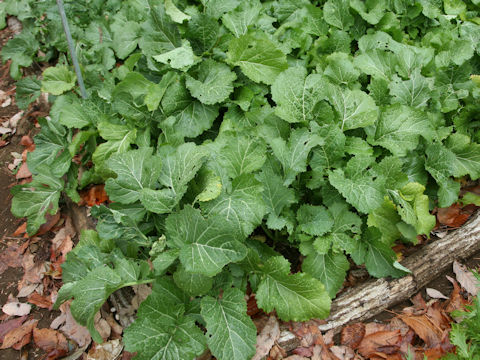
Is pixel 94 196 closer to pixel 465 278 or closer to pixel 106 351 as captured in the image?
pixel 106 351

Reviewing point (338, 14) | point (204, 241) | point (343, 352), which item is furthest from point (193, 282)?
point (338, 14)

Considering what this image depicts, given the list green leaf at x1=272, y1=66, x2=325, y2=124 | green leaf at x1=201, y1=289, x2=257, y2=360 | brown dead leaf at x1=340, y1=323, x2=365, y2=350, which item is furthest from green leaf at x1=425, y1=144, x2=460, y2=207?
green leaf at x1=201, y1=289, x2=257, y2=360

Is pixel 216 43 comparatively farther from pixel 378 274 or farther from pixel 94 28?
pixel 378 274

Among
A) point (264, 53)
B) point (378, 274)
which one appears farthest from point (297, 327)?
point (264, 53)

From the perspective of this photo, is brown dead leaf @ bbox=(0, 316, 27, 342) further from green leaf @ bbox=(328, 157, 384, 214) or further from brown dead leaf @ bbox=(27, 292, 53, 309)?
green leaf @ bbox=(328, 157, 384, 214)

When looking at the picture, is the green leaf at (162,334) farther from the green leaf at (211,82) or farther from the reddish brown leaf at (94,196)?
the green leaf at (211,82)

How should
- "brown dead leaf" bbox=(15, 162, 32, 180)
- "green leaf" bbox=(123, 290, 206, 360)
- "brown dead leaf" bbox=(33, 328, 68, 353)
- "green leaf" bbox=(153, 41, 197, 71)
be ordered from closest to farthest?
"green leaf" bbox=(123, 290, 206, 360) < "brown dead leaf" bbox=(33, 328, 68, 353) < "green leaf" bbox=(153, 41, 197, 71) < "brown dead leaf" bbox=(15, 162, 32, 180)
